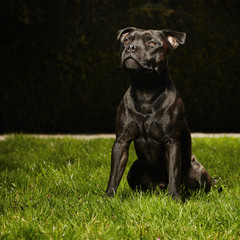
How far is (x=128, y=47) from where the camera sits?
3402mm

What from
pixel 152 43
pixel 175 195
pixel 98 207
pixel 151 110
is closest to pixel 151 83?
pixel 151 110

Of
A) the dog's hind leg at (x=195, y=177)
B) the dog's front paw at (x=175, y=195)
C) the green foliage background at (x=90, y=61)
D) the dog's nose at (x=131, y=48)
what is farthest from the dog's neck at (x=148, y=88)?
the green foliage background at (x=90, y=61)

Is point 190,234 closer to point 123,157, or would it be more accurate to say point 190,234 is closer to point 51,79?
point 123,157

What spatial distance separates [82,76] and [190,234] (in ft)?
21.7

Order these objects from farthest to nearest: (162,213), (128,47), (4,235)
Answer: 1. (128,47)
2. (162,213)
3. (4,235)

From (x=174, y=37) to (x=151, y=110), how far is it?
0.66 m

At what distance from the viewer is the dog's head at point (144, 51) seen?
336 centimetres

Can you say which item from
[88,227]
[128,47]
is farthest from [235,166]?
[88,227]

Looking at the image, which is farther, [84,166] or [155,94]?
[84,166]

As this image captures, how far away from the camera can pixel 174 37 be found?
11.9 feet

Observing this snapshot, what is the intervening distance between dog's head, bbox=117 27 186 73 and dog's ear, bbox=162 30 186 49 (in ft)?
0.09

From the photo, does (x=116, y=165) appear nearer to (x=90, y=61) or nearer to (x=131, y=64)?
(x=131, y=64)

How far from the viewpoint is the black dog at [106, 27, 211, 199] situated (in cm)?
341

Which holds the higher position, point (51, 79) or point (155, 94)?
point (155, 94)
